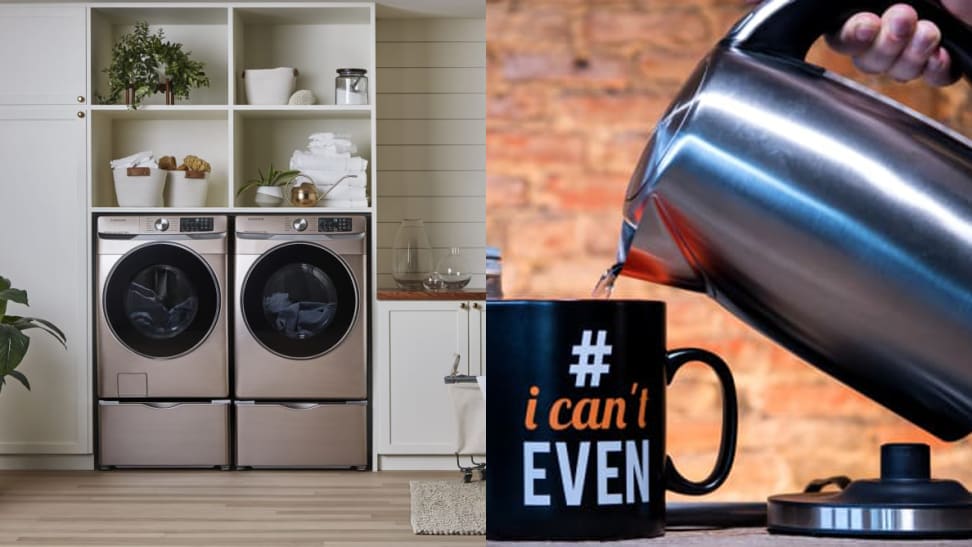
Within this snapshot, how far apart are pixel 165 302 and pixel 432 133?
4.27 ft

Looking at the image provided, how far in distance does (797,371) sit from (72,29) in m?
3.97

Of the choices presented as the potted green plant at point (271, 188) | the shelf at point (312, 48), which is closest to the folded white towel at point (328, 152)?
the potted green plant at point (271, 188)

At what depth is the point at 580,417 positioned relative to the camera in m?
0.35

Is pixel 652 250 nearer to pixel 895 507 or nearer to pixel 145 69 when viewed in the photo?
pixel 895 507

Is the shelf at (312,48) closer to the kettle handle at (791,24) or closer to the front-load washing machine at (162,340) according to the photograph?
the front-load washing machine at (162,340)

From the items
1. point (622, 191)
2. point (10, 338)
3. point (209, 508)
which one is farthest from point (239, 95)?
point (622, 191)

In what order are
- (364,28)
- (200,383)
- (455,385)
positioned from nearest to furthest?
1. (455,385)
2. (200,383)
3. (364,28)

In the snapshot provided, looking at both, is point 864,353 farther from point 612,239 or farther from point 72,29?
point 72,29

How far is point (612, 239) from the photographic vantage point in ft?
1.17

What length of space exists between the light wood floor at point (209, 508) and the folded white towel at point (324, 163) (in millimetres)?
1162

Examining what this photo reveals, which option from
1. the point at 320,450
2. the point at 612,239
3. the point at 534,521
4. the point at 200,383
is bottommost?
the point at 320,450

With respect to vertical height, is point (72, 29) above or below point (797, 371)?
above

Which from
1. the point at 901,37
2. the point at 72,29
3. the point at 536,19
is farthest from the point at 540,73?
the point at 72,29

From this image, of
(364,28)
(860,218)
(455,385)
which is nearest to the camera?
(860,218)
